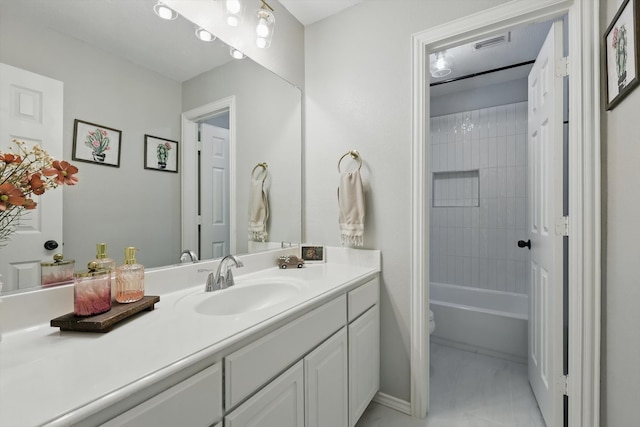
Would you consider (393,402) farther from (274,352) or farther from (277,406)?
(274,352)

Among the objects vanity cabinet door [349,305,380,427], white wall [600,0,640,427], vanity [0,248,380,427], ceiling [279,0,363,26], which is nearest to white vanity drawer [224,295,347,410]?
vanity [0,248,380,427]

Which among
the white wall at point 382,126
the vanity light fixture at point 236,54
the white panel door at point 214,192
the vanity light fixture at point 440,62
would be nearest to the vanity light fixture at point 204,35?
the vanity light fixture at point 236,54

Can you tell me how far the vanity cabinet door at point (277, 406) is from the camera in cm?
82

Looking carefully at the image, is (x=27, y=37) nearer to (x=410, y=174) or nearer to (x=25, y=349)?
(x=25, y=349)

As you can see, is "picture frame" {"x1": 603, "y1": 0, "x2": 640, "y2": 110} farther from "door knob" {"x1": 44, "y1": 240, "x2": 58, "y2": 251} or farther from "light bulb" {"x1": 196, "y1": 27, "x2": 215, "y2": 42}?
"door knob" {"x1": 44, "y1": 240, "x2": 58, "y2": 251}

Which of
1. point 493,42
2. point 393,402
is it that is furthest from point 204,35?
point 393,402

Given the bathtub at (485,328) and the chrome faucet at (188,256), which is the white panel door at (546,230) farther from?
the chrome faucet at (188,256)

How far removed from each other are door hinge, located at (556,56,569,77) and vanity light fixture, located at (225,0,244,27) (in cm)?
157

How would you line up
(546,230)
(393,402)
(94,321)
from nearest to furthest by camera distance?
(94,321), (546,230), (393,402)

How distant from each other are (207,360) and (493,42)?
2.74 m

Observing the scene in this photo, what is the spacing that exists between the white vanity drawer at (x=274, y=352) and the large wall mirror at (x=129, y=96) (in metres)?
0.61

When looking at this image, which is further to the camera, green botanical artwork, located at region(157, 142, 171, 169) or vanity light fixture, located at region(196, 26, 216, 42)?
vanity light fixture, located at region(196, 26, 216, 42)

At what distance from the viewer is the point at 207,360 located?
2.41 ft

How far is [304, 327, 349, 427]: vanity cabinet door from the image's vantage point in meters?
1.09
